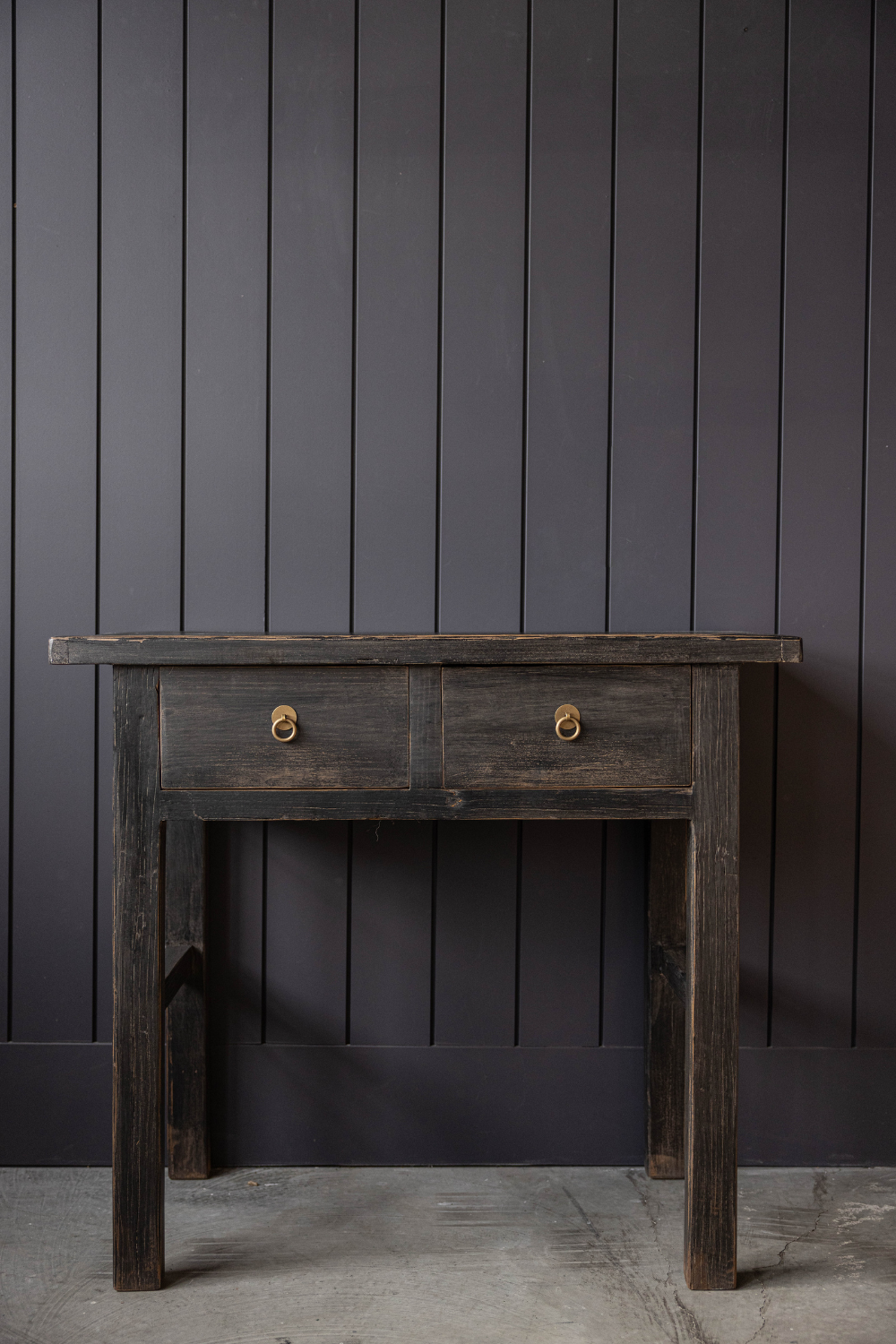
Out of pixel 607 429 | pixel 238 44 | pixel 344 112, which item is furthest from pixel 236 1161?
pixel 238 44

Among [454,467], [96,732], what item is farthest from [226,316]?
[96,732]

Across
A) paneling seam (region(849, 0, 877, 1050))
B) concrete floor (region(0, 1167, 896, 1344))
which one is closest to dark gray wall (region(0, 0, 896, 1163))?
paneling seam (region(849, 0, 877, 1050))

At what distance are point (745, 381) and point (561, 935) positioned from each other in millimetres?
1155

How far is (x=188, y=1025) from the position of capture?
179cm

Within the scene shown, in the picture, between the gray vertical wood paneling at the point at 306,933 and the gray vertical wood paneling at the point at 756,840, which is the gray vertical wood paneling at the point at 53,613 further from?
the gray vertical wood paneling at the point at 756,840

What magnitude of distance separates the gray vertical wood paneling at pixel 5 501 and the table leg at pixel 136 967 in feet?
1.78

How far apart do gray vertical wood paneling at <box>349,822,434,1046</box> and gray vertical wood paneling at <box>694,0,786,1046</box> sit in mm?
636

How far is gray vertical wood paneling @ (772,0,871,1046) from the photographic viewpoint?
183 centimetres

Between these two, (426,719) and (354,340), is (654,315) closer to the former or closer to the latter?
(354,340)

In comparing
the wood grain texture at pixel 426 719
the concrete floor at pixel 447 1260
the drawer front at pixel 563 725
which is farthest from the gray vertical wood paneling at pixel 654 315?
the concrete floor at pixel 447 1260

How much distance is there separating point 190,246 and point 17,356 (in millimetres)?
403

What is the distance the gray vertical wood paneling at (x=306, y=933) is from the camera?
1853 mm

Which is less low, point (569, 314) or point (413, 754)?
point (569, 314)

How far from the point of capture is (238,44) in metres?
1.80
